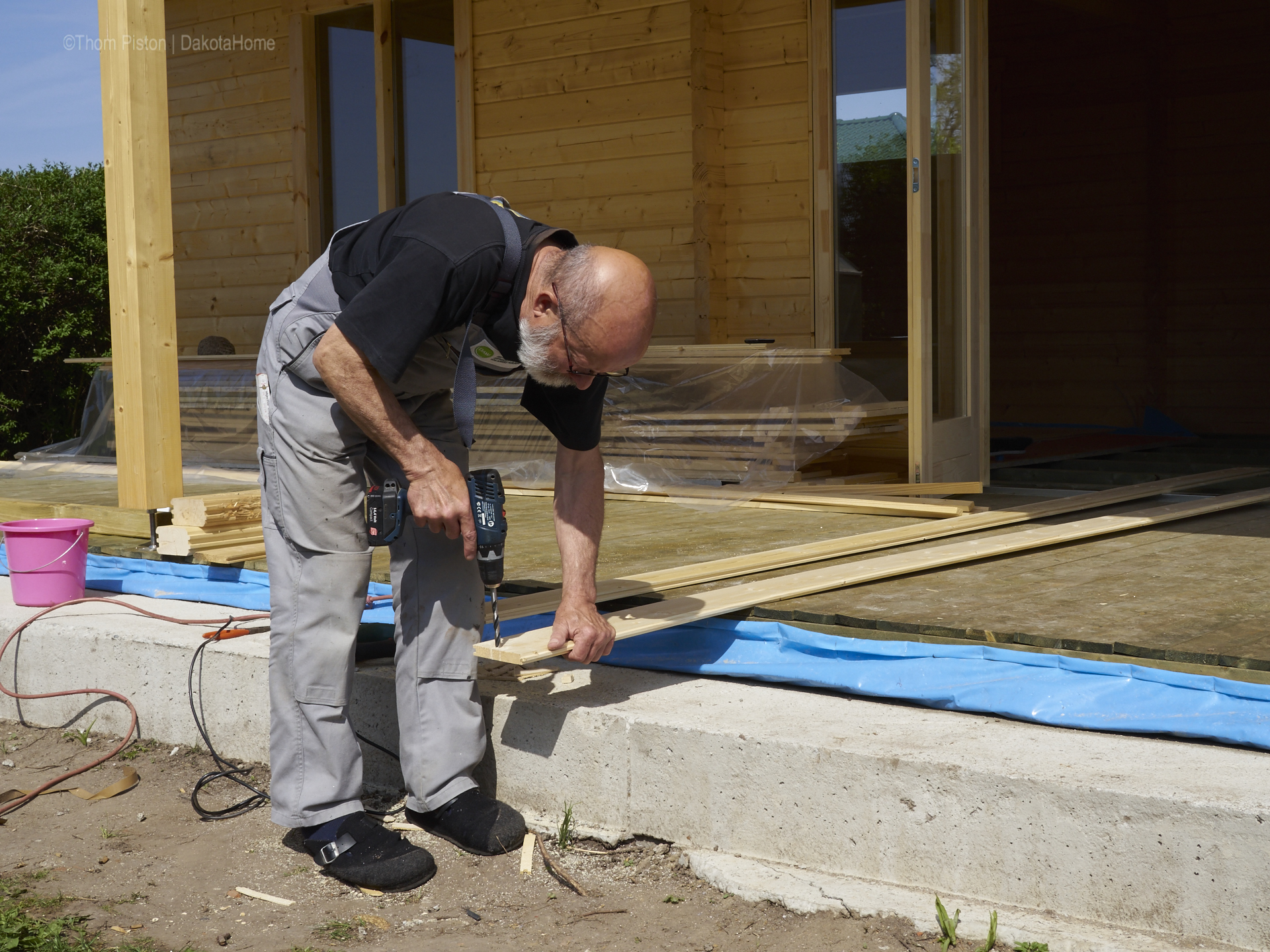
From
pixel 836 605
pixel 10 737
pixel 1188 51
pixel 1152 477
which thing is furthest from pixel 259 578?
pixel 1188 51

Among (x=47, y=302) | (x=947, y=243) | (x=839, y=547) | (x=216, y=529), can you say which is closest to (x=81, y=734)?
(x=216, y=529)

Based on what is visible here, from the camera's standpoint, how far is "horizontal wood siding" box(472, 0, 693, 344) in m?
7.54

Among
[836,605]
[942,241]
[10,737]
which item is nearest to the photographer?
[836,605]

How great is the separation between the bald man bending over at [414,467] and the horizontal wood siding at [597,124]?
4.77m

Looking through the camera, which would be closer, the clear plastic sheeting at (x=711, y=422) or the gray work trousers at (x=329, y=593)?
the gray work trousers at (x=329, y=593)

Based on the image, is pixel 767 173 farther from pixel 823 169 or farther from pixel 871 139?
pixel 871 139

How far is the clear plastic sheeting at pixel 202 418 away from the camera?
8070mm

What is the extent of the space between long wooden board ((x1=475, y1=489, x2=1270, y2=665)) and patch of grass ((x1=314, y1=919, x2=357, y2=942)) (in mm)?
621

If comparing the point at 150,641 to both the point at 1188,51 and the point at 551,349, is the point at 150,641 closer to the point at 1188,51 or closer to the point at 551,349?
the point at 551,349

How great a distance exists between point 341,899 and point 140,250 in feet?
8.94

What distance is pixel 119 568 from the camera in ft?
14.7

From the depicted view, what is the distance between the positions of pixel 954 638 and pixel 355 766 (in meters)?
1.42

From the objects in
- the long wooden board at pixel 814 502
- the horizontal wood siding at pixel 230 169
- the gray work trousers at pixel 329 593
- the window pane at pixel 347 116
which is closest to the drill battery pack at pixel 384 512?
the gray work trousers at pixel 329 593

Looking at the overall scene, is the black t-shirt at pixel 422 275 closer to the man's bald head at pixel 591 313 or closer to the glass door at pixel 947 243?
the man's bald head at pixel 591 313
